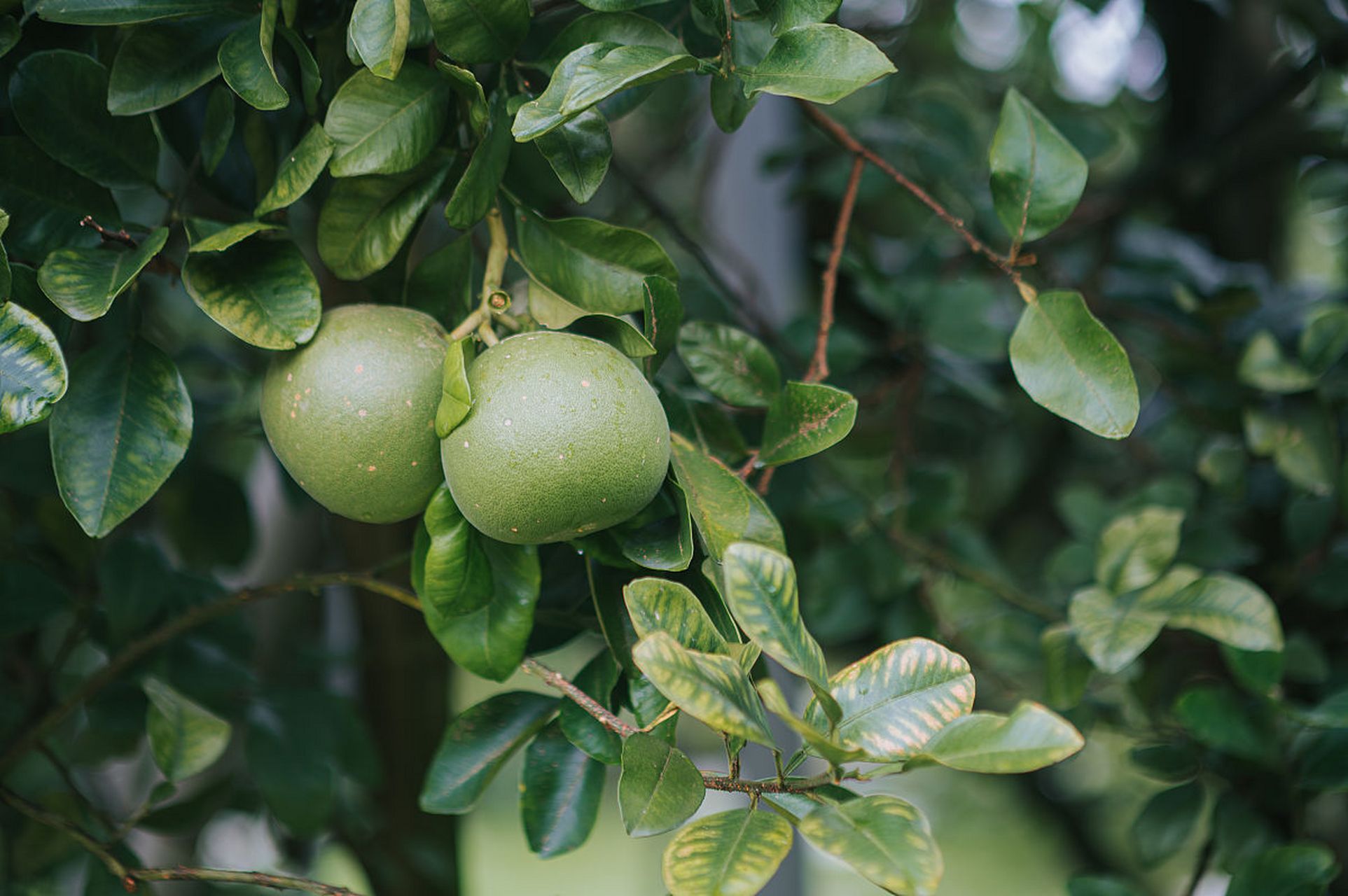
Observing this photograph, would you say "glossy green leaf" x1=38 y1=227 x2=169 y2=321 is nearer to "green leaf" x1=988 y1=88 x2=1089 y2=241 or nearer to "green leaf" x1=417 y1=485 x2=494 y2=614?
"green leaf" x1=417 y1=485 x2=494 y2=614

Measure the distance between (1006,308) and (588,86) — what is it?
1127 mm

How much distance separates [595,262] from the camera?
0.55 m

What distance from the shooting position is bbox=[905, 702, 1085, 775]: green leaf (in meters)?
0.37

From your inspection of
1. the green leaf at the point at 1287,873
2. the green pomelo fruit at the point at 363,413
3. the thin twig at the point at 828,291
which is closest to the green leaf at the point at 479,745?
the green pomelo fruit at the point at 363,413

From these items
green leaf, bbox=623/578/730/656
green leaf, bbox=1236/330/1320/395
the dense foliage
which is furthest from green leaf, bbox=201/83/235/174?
green leaf, bbox=1236/330/1320/395

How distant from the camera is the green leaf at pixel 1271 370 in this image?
886 mm

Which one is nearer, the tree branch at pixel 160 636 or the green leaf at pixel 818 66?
the green leaf at pixel 818 66

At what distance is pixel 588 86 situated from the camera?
44 cm

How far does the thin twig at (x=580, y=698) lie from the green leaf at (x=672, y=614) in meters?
0.05

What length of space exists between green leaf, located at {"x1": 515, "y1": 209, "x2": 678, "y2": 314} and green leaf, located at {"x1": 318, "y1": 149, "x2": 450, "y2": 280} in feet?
0.20

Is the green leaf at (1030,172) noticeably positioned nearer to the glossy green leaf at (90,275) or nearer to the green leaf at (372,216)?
the green leaf at (372,216)

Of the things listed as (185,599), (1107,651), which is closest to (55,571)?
(185,599)

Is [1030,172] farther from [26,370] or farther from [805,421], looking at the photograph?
[26,370]

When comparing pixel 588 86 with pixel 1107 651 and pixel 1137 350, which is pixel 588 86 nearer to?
pixel 1107 651
